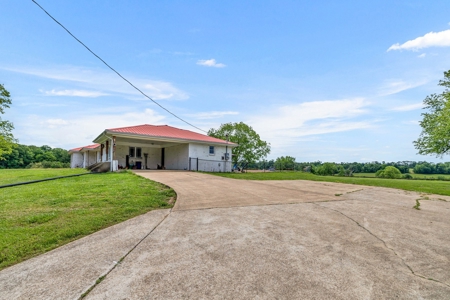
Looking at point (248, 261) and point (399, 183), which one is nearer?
point (248, 261)

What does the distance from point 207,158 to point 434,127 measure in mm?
18897

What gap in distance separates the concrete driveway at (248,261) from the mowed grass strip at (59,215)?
35 cm

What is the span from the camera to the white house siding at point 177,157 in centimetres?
2062

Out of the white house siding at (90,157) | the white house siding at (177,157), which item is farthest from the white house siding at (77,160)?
the white house siding at (177,157)

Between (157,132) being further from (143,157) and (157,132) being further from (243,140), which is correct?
(243,140)

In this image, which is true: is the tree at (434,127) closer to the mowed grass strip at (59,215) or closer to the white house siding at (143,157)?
the mowed grass strip at (59,215)

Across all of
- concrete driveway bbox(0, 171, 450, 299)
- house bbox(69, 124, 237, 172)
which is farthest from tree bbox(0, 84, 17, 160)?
concrete driveway bbox(0, 171, 450, 299)

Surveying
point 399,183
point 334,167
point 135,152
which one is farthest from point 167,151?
point 334,167

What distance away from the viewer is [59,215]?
455 centimetres

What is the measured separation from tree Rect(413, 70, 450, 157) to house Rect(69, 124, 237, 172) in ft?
54.3

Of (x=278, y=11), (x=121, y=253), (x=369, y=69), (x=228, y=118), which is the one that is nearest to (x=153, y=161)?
(x=228, y=118)

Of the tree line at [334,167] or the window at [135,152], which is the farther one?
the tree line at [334,167]

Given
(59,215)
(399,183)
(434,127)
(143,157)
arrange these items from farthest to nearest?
(143,157) < (434,127) < (399,183) < (59,215)

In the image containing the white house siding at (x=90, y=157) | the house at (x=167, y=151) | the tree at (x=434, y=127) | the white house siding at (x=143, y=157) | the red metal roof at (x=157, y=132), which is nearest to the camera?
the tree at (x=434, y=127)
